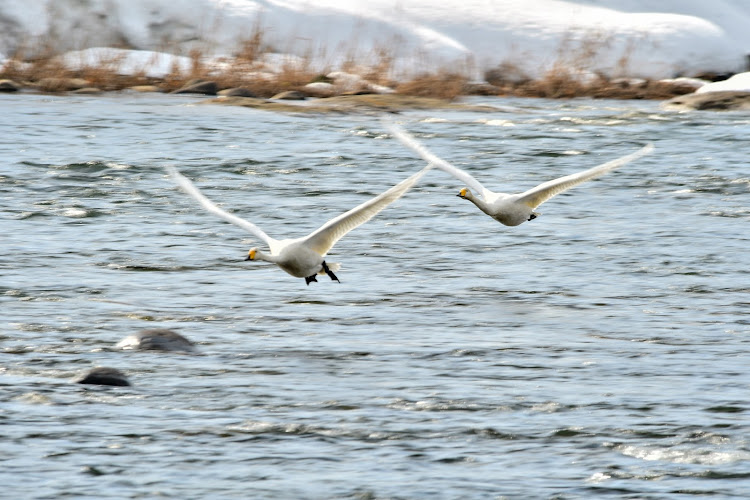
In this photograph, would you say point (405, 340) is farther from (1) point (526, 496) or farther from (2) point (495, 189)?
(2) point (495, 189)

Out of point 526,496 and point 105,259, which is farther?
point 105,259

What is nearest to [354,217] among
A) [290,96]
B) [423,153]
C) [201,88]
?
[423,153]

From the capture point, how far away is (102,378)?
397 inches

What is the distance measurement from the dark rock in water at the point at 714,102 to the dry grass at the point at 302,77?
412 cm

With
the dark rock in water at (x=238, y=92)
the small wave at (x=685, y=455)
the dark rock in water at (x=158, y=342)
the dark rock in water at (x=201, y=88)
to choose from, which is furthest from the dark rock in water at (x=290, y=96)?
the small wave at (x=685, y=455)

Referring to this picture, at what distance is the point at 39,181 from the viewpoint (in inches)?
842

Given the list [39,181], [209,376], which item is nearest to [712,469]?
[209,376]

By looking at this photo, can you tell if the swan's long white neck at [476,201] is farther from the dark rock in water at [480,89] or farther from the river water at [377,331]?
the dark rock in water at [480,89]

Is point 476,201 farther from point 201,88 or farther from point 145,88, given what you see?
point 145,88

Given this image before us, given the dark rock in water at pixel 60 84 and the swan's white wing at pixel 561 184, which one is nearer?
the swan's white wing at pixel 561 184

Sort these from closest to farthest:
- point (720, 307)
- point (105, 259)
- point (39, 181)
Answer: point (720, 307), point (105, 259), point (39, 181)

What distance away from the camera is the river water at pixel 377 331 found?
855cm

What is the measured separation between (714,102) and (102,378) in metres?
25.1

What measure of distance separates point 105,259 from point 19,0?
30.8 metres
